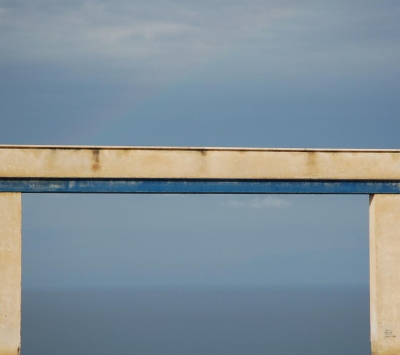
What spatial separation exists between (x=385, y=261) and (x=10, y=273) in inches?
308

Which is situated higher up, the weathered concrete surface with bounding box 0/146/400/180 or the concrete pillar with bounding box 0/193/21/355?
the weathered concrete surface with bounding box 0/146/400/180

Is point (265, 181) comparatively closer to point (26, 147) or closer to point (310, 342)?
point (26, 147)

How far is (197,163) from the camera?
20094 mm

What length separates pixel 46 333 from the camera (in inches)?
2896

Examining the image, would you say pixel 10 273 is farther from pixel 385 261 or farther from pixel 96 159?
pixel 385 261

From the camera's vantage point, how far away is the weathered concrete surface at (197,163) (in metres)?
19.8

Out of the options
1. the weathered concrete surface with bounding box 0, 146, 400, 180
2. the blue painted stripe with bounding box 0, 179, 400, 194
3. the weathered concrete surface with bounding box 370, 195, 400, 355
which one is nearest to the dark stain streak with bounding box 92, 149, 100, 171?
the weathered concrete surface with bounding box 0, 146, 400, 180

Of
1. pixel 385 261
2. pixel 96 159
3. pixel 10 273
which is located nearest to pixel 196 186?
pixel 96 159

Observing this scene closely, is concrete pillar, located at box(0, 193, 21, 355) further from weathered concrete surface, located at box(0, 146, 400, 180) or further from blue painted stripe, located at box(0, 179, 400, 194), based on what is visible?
weathered concrete surface, located at box(0, 146, 400, 180)

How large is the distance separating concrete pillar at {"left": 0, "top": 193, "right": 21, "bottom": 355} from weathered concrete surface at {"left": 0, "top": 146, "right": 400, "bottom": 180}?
2.33 ft

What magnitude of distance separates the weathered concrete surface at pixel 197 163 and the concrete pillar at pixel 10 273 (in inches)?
27.9

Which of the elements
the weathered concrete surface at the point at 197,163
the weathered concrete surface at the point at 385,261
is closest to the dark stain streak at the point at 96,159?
the weathered concrete surface at the point at 197,163

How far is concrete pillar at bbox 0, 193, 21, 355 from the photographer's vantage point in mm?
19484

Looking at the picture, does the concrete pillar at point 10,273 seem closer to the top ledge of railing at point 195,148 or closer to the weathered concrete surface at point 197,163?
the weathered concrete surface at point 197,163
